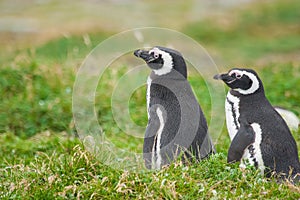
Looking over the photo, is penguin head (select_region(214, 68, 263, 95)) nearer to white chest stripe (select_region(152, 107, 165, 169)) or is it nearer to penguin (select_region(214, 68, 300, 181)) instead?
penguin (select_region(214, 68, 300, 181))

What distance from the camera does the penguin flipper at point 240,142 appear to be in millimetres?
4816

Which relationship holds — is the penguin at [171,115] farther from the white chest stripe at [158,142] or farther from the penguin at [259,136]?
the penguin at [259,136]

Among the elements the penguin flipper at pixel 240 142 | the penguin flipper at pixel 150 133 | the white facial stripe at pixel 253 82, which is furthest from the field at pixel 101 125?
the white facial stripe at pixel 253 82

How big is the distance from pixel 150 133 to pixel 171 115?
0.81 ft

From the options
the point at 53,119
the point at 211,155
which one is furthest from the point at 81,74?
the point at 211,155

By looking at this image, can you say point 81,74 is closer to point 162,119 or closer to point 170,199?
point 162,119

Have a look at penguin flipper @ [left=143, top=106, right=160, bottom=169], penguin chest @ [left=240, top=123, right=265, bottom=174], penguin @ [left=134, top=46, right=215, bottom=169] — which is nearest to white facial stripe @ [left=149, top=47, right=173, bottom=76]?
penguin @ [left=134, top=46, right=215, bottom=169]

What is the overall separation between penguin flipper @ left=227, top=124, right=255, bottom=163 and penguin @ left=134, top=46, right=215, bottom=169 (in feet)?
0.94

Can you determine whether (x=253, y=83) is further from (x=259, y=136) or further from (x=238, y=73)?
(x=259, y=136)

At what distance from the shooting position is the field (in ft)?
14.9

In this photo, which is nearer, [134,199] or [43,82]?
[134,199]

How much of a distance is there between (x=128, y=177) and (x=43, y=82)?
4189 millimetres

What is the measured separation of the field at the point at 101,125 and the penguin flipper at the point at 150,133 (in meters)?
0.38

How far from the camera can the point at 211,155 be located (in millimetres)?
4914
